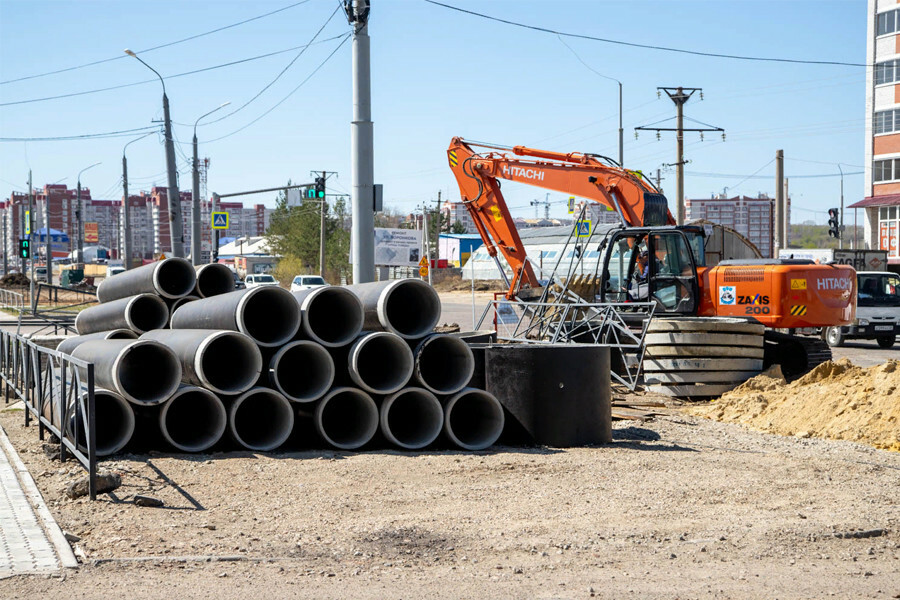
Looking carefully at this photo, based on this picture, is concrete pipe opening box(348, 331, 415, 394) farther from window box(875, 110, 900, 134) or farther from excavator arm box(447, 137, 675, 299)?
window box(875, 110, 900, 134)


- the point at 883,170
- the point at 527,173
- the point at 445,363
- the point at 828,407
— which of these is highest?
the point at 883,170

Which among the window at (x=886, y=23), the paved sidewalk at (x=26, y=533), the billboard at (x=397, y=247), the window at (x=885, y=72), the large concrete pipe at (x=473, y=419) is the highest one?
the window at (x=886, y=23)

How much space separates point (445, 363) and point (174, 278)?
4522mm

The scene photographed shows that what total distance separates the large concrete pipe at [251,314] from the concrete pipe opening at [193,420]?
29.4 inches

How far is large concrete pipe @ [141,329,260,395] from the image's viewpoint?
950 cm

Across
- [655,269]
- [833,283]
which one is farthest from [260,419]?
[833,283]

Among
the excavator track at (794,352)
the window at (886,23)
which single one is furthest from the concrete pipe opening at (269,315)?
the window at (886,23)

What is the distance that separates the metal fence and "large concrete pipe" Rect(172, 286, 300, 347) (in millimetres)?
1460

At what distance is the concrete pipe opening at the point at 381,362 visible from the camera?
9750 mm

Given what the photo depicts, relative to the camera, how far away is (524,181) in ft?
62.6

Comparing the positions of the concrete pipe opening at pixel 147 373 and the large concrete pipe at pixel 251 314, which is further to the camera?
the large concrete pipe at pixel 251 314

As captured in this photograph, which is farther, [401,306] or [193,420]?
[401,306]

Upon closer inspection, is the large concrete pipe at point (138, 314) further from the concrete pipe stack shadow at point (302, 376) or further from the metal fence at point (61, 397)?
the concrete pipe stack shadow at point (302, 376)

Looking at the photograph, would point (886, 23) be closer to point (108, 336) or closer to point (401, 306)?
point (401, 306)
